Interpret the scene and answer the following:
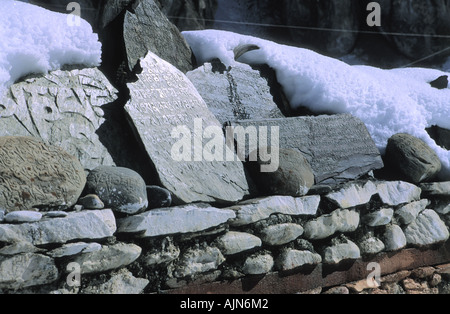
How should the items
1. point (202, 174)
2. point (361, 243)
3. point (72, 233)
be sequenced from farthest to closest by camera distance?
point (361, 243) < point (202, 174) < point (72, 233)

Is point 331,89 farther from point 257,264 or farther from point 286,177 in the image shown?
point 257,264

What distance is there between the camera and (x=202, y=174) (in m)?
2.69

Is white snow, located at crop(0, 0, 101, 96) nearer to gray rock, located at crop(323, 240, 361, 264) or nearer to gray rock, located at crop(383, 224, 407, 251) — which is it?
gray rock, located at crop(323, 240, 361, 264)

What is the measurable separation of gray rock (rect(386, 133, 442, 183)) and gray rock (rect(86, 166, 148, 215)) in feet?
6.33

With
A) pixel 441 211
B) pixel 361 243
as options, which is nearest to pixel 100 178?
pixel 361 243

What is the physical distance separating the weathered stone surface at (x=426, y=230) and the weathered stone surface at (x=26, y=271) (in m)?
2.35

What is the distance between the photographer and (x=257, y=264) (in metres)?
2.55

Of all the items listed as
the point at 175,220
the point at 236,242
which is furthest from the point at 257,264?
the point at 175,220

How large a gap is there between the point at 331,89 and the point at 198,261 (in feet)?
6.05

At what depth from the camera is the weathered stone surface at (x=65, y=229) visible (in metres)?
1.93

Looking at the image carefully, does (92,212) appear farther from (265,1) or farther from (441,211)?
(265,1)

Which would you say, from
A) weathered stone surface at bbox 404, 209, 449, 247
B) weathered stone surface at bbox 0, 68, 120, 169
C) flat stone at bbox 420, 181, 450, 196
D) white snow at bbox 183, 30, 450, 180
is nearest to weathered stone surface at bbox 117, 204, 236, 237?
weathered stone surface at bbox 0, 68, 120, 169

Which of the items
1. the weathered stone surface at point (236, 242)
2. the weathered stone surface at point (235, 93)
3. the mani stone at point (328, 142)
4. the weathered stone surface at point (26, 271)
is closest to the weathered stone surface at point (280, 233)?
the weathered stone surface at point (236, 242)
